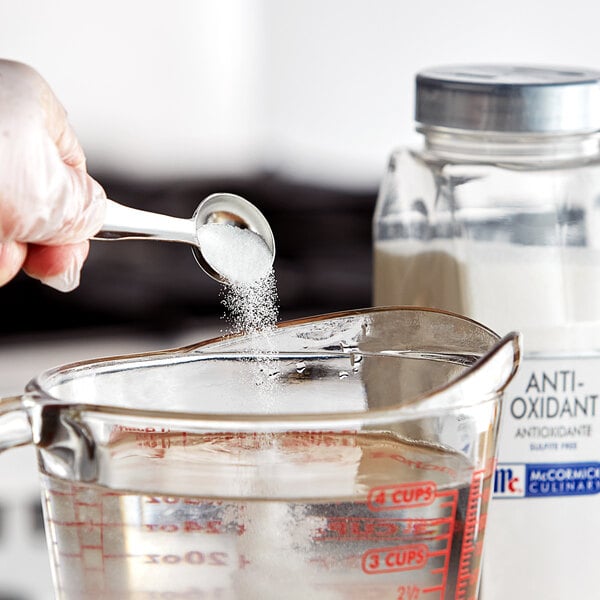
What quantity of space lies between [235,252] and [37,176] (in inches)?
3.7

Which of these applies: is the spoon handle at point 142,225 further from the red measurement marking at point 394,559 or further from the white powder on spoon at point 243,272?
the red measurement marking at point 394,559

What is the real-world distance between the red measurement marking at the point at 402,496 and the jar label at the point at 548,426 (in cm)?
13

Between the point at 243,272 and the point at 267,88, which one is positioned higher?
the point at 243,272

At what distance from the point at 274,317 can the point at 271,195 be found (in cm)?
137

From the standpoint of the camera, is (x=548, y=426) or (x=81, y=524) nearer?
(x=81, y=524)

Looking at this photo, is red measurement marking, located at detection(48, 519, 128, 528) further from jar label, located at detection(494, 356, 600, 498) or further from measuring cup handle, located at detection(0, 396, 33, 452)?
jar label, located at detection(494, 356, 600, 498)

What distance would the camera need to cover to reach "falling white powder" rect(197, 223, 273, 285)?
42 cm

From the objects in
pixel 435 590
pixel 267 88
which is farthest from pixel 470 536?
pixel 267 88

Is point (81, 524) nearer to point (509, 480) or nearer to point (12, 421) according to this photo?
point (12, 421)

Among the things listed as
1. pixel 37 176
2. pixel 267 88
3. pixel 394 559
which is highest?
pixel 37 176

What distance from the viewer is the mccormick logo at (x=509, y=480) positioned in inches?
18.3

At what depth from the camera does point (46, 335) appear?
1.44 meters

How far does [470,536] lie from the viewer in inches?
13.4

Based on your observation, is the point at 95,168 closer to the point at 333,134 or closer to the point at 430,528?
the point at 333,134
